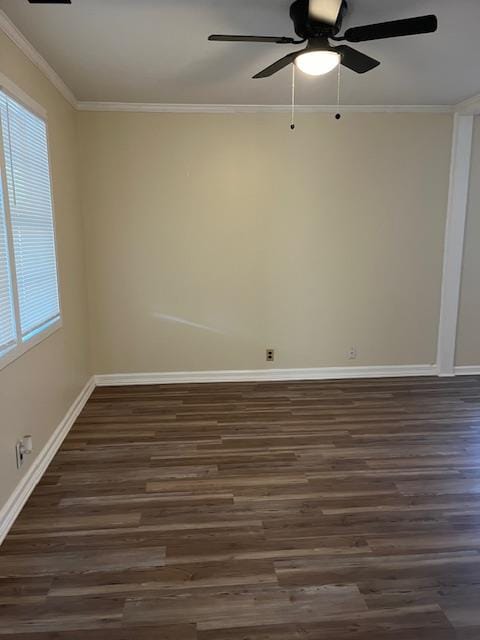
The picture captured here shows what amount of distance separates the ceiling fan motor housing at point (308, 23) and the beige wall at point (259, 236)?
183 centimetres

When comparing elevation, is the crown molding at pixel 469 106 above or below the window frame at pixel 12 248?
above

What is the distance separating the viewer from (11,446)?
239 centimetres

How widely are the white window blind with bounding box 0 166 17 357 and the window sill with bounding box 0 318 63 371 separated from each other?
0.10 feet

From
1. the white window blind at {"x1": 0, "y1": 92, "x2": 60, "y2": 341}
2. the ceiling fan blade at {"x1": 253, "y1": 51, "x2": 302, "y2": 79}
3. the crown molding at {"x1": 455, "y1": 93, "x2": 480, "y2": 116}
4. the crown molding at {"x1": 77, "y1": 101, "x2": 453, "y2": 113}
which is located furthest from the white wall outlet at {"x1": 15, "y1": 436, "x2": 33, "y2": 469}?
the crown molding at {"x1": 455, "y1": 93, "x2": 480, "y2": 116}

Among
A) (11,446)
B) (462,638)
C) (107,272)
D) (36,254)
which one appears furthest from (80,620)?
(107,272)

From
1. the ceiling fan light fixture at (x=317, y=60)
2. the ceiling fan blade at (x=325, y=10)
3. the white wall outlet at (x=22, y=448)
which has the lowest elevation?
the white wall outlet at (x=22, y=448)

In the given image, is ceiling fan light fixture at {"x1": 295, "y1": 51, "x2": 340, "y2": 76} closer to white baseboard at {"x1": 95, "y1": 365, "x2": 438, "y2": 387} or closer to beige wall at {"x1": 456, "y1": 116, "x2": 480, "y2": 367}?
beige wall at {"x1": 456, "y1": 116, "x2": 480, "y2": 367}

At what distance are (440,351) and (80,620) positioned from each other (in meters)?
4.01

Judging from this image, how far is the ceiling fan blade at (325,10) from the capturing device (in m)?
2.06

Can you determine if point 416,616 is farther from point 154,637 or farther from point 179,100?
point 179,100

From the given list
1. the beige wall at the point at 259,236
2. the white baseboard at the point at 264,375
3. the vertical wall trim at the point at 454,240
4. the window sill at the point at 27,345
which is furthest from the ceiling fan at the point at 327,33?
the white baseboard at the point at 264,375

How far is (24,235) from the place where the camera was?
2691 mm

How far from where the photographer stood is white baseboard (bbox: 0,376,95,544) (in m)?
2.27

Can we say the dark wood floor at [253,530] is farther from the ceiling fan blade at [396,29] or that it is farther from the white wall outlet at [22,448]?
the ceiling fan blade at [396,29]
